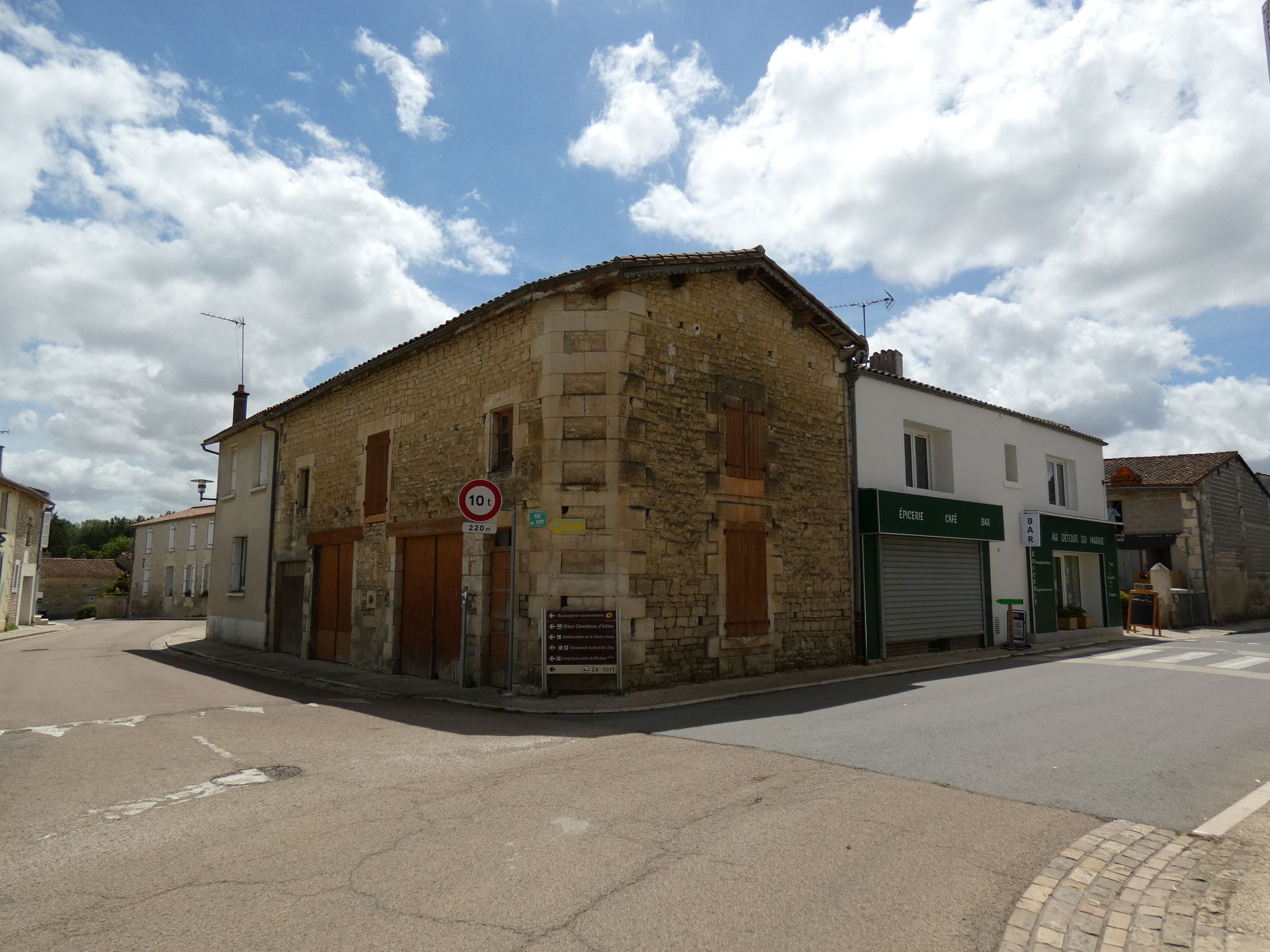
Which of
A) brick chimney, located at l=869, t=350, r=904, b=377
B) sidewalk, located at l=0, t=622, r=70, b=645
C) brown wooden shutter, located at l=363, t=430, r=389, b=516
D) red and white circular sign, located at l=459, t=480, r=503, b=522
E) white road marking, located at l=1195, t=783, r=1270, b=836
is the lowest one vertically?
sidewalk, located at l=0, t=622, r=70, b=645

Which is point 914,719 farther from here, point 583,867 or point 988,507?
point 988,507

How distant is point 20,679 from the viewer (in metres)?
12.8

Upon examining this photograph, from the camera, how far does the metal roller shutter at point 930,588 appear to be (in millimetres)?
14906

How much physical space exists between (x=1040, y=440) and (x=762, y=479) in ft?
37.2

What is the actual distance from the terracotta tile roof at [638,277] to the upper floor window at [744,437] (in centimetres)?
208

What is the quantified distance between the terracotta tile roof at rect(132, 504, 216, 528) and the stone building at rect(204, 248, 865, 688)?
29355 mm

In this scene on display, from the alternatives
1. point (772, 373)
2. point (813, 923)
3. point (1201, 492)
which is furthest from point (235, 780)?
point (1201, 492)

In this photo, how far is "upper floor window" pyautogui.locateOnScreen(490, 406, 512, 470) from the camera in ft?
38.6

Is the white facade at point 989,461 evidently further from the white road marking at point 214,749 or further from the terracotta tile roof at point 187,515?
the terracotta tile roof at point 187,515

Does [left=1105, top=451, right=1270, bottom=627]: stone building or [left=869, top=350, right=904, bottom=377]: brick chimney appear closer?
[left=869, top=350, right=904, bottom=377]: brick chimney

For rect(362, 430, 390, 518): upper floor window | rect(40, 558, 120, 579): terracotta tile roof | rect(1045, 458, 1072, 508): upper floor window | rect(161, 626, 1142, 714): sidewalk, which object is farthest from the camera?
rect(40, 558, 120, 579): terracotta tile roof

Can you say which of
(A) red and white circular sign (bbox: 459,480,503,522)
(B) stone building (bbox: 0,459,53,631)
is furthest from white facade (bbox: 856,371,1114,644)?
(B) stone building (bbox: 0,459,53,631)

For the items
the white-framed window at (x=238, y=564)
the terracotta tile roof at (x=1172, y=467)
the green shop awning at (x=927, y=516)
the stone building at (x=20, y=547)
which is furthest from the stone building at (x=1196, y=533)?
the stone building at (x=20, y=547)

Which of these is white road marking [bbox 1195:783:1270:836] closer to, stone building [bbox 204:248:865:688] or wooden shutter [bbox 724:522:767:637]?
stone building [bbox 204:248:865:688]
